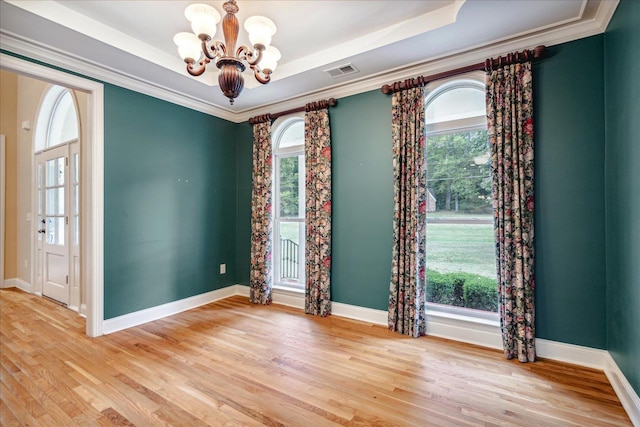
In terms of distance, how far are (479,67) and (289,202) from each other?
2.74 metres

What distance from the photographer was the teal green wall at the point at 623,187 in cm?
181

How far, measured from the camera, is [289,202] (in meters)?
4.32

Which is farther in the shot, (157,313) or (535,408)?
(157,313)

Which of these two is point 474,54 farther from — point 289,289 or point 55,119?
point 55,119

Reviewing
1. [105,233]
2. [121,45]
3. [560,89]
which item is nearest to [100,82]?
[121,45]

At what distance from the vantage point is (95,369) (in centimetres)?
244

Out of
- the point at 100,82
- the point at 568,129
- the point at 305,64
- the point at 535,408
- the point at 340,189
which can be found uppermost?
the point at 305,64

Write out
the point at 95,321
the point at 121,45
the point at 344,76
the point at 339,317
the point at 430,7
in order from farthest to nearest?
the point at 339,317
the point at 344,76
the point at 95,321
the point at 121,45
the point at 430,7

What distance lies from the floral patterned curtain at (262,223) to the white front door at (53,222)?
249 centimetres

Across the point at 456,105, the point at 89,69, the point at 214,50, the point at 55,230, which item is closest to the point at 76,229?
the point at 55,230

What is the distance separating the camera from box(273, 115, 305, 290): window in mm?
4188

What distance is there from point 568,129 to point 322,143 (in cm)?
238

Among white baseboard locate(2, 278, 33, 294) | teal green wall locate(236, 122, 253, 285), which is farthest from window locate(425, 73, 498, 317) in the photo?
white baseboard locate(2, 278, 33, 294)

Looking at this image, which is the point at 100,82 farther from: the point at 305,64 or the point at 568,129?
the point at 568,129
